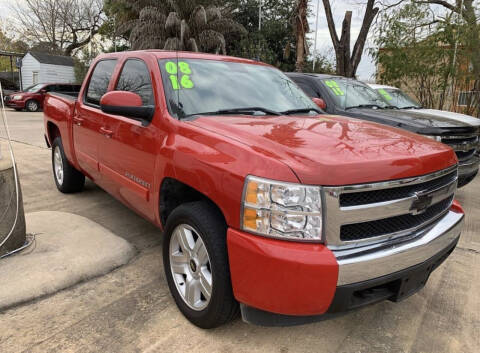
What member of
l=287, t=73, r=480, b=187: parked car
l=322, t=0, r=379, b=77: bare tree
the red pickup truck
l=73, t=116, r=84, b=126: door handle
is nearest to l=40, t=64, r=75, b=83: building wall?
l=322, t=0, r=379, b=77: bare tree

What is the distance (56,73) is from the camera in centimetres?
3081

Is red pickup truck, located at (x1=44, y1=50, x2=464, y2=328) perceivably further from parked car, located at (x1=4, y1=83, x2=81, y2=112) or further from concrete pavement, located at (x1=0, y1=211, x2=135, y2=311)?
parked car, located at (x1=4, y1=83, x2=81, y2=112)

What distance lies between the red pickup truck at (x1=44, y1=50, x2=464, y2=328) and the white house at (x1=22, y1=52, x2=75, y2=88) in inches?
1218

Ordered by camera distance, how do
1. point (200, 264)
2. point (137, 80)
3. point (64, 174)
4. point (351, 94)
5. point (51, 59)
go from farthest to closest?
point (51, 59) < point (351, 94) < point (64, 174) < point (137, 80) < point (200, 264)

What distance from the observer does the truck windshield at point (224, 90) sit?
115 inches

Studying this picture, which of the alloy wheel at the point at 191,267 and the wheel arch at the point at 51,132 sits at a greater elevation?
the wheel arch at the point at 51,132

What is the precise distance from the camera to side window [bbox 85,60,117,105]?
13.0ft

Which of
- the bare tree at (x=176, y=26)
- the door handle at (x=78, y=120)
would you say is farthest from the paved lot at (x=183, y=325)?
the bare tree at (x=176, y=26)

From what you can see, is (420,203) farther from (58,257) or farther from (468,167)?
(468,167)

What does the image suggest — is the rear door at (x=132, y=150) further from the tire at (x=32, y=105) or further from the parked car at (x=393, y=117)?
the tire at (x=32, y=105)

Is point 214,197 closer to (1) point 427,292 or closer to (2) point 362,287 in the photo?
(2) point 362,287

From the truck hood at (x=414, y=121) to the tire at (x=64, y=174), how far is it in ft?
12.8

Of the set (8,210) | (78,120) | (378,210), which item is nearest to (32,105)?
(78,120)

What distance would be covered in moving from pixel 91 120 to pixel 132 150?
1.10 meters
